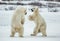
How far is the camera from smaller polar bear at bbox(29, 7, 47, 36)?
1.37 m

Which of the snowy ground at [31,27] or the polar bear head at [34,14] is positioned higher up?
the polar bear head at [34,14]

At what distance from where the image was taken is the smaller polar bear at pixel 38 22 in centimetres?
137

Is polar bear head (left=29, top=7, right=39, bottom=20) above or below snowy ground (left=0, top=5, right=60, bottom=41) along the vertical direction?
above

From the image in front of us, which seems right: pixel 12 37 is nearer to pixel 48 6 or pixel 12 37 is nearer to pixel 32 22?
pixel 32 22

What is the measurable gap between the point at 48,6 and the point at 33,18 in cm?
16

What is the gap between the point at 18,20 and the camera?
52.7 inches

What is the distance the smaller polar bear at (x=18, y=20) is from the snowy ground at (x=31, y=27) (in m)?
0.03

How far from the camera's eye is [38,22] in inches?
54.3

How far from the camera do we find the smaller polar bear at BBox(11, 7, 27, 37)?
4.38 feet

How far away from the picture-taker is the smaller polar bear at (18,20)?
52.5 inches

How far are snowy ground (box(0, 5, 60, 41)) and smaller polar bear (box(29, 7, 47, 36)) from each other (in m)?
0.03

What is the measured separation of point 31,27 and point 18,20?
11 centimetres

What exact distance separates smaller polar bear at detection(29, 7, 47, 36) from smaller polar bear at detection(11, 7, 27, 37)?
2.7 inches

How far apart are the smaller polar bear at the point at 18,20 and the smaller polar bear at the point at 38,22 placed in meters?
0.07
